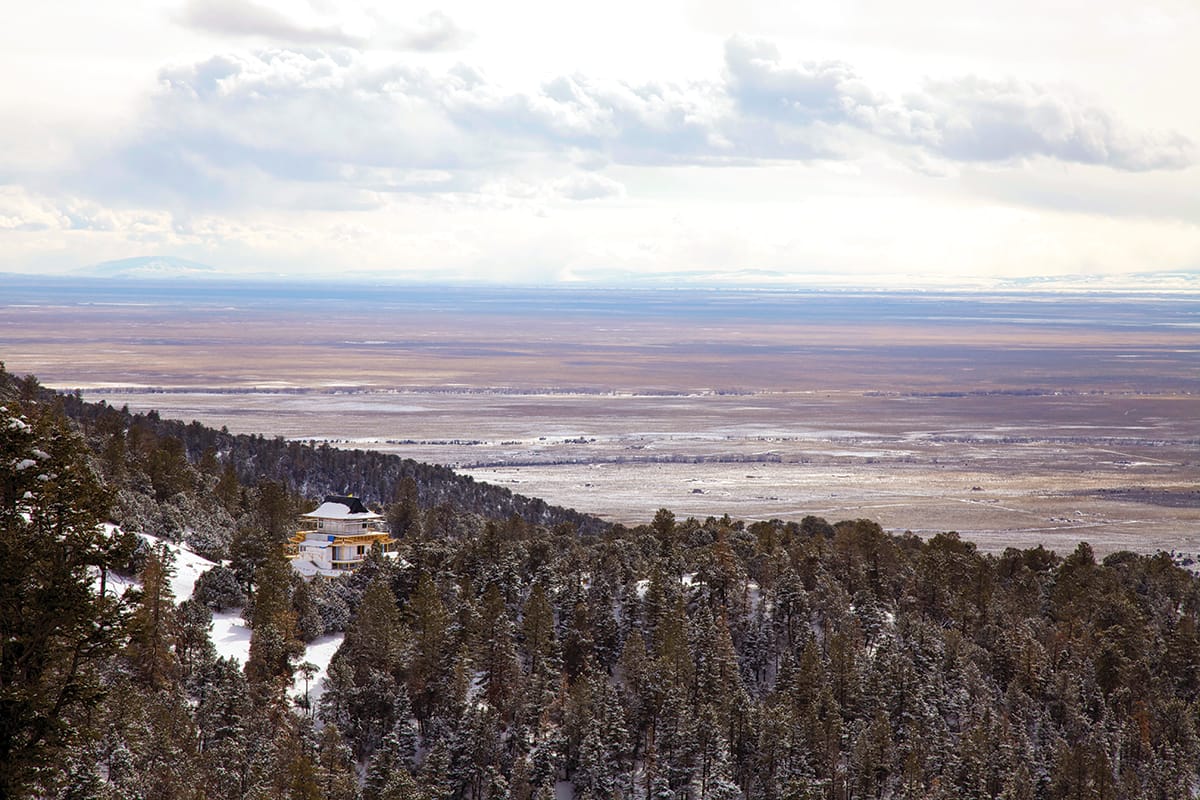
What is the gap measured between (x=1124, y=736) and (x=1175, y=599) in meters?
29.9

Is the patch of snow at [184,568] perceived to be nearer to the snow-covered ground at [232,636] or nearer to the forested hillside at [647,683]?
the snow-covered ground at [232,636]

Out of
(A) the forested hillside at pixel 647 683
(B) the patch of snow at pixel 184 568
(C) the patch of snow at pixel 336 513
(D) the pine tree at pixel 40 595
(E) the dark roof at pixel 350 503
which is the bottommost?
(A) the forested hillside at pixel 647 683

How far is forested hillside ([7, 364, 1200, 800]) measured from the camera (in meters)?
47.6

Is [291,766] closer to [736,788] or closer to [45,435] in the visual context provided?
[736,788]

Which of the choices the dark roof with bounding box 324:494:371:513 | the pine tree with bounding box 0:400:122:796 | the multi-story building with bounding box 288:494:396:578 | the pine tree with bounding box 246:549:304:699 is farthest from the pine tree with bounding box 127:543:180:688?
the pine tree with bounding box 0:400:122:796

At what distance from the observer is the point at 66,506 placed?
67.0 ft

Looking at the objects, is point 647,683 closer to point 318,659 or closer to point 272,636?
point 318,659

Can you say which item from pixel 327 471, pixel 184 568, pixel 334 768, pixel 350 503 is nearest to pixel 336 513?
pixel 350 503

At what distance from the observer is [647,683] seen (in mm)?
55219

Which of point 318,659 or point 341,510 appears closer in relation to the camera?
point 318,659

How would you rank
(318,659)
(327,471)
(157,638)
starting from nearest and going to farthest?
(157,638)
(318,659)
(327,471)

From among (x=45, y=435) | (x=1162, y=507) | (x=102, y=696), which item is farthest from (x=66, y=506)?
(x=1162, y=507)

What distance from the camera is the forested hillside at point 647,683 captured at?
47594 mm

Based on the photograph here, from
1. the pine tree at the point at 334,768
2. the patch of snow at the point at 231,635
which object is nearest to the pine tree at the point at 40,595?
the pine tree at the point at 334,768
